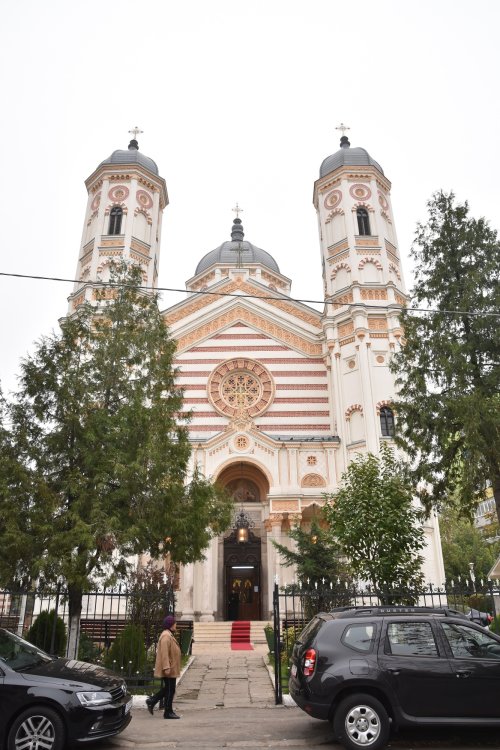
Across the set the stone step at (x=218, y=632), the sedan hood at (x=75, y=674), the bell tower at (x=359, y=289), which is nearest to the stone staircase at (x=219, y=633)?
the stone step at (x=218, y=632)

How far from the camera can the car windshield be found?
7.53m

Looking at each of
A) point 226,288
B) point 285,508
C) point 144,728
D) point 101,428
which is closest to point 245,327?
point 226,288

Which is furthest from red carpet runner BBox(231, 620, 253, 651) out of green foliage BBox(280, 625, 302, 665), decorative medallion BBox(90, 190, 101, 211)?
decorative medallion BBox(90, 190, 101, 211)

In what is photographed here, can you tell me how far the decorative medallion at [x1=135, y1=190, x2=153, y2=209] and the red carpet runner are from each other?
2339cm

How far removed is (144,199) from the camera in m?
33.2

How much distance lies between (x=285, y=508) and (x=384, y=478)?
8526 millimetres

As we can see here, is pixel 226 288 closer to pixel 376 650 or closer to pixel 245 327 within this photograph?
pixel 245 327

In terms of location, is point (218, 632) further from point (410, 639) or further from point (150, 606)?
point (410, 639)

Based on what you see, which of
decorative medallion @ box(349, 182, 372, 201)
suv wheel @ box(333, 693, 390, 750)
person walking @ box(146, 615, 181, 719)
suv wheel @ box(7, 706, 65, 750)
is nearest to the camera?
suv wheel @ box(7, 706, 65, 750)

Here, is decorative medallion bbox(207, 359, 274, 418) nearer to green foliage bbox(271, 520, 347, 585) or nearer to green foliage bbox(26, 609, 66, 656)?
green foliage bbox(271, 520, 347, 585)

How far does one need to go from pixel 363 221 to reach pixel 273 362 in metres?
10.1

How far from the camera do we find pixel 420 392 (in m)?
15.0

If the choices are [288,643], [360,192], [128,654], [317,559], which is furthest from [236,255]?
[128,654]

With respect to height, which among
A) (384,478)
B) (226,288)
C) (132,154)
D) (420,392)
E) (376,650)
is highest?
(132,154)
